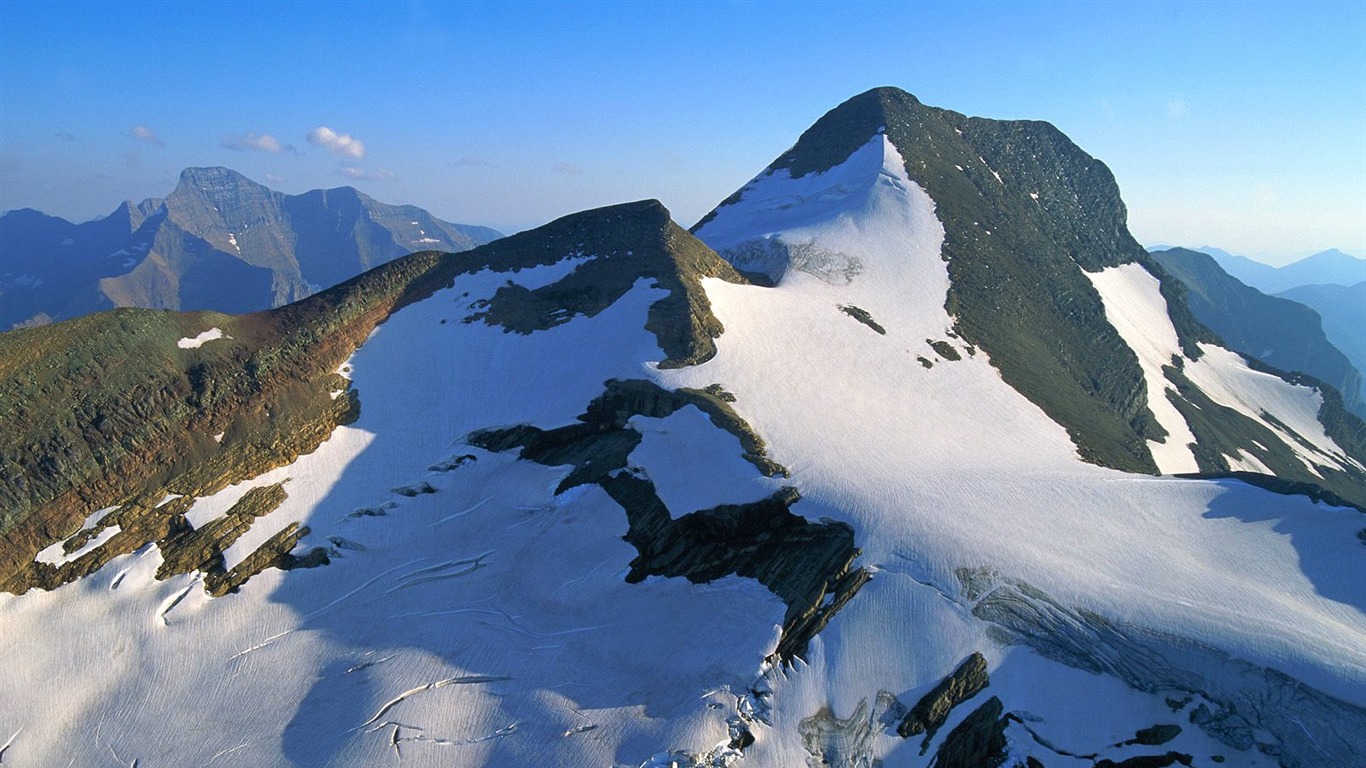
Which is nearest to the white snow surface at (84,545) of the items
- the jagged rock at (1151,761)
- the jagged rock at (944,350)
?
the jagged rock at (1151,761)

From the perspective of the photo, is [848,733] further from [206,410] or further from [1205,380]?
[1205,380]

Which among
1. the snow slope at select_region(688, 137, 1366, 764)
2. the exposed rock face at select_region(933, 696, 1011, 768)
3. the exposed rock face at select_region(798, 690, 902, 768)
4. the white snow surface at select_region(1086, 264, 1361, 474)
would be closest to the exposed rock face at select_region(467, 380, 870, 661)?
the snow slope at select_region(688, 137, 1366, 764)

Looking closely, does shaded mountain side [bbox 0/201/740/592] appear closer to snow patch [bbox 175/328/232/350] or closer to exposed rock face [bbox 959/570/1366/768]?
snow patch [bbox 175/328/232/350]

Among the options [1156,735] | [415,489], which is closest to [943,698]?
[1156,735]

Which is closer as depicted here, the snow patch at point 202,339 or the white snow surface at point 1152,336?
the snow patch at point 202,339

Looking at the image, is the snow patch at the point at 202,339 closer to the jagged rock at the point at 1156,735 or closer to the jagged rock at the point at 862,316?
the jagged rock at the point at 862,316

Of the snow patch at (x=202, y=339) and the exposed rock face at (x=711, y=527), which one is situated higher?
the snow patch at (x=202, y=339)

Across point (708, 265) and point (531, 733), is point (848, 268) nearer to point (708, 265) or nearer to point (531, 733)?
point (708, 265)
